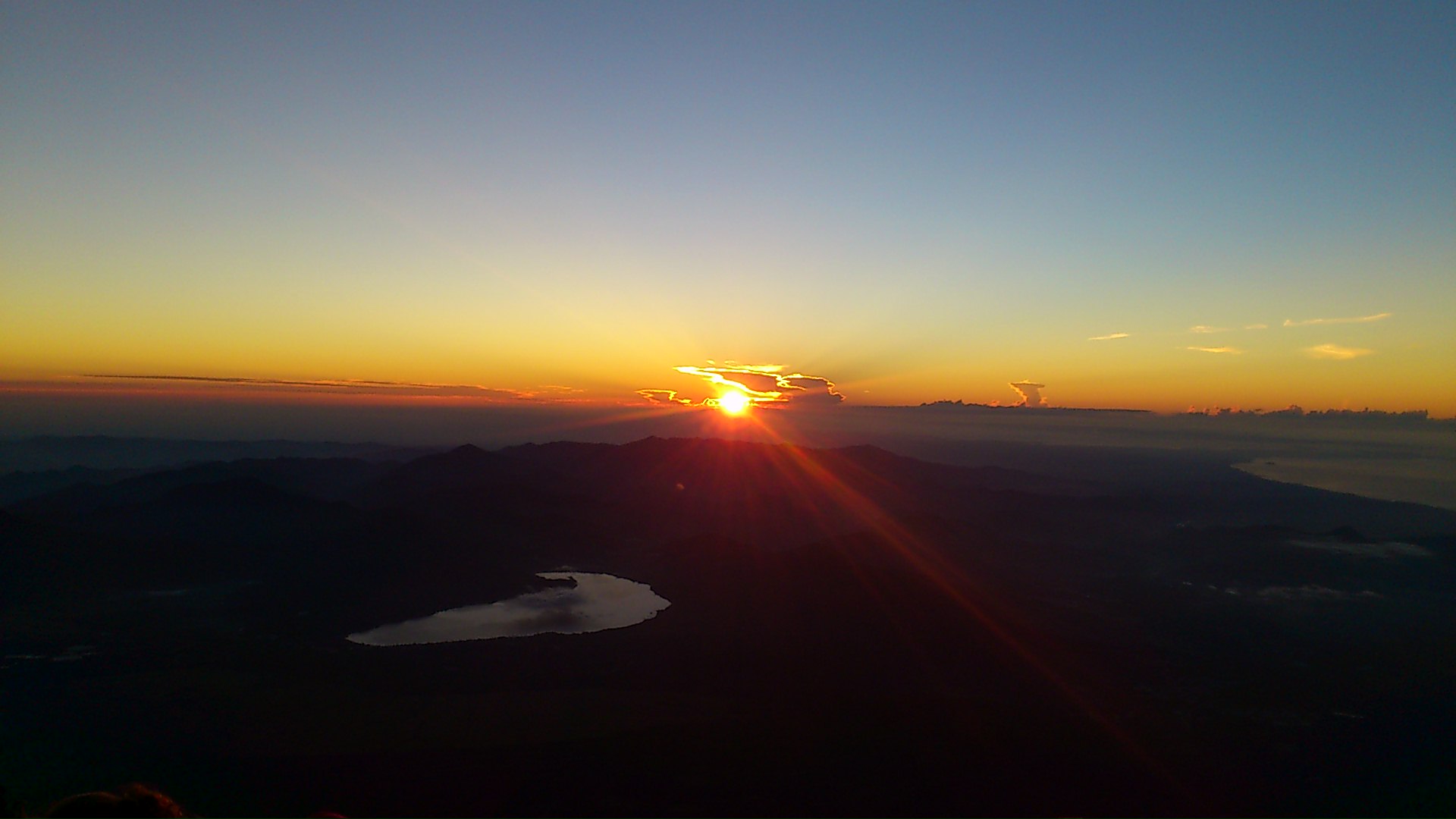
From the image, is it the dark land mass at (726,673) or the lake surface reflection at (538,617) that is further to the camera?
the lake surface reflection at (538,617)

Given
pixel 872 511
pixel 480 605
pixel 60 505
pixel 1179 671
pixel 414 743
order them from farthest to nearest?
pixel 872 511 → pixel 60 505 → pixel 480 605 → pixel 1179 671 → pixel 414 743

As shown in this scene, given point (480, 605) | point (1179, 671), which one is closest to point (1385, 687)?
point (1179, 671)

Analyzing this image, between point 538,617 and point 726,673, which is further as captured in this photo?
point 538,617

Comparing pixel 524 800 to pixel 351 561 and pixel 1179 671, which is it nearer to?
pixel 1179 671

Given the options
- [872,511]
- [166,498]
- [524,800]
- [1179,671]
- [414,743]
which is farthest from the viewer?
[872,511]

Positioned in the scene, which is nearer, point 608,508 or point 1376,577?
point 1376,577
